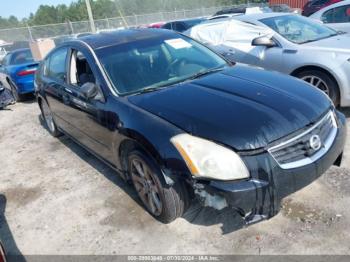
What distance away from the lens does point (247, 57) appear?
18.7 ft

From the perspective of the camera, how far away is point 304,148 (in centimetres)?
256

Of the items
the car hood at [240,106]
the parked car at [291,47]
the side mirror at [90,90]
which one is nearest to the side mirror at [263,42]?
the parked car at [291,47]

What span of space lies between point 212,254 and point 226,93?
1368 millimetres

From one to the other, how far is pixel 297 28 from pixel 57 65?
12.6 feet

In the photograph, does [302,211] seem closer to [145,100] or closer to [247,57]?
[145,100]

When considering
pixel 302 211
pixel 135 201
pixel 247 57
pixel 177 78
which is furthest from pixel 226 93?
pixel 247 57

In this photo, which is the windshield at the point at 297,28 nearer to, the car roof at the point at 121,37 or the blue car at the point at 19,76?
the car roof at the point at 121,37

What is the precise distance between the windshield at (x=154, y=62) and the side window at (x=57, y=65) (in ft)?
3.34

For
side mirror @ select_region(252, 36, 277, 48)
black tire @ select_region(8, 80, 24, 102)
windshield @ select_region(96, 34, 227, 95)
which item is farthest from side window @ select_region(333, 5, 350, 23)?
black tire @ select_region(8, 80, 24, 102)

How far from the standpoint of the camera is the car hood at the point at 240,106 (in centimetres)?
249

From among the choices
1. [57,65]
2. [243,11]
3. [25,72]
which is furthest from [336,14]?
[25,72]

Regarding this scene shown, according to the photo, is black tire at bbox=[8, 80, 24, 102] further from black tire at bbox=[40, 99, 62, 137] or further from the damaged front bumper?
the damaged front bumper

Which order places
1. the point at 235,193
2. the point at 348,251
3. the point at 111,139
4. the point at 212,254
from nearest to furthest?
1. the point at 235,193
2. the point at 348,251
3. the point at 212,254
4. the point at 111,139

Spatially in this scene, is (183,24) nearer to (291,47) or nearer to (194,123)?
(291,47)
